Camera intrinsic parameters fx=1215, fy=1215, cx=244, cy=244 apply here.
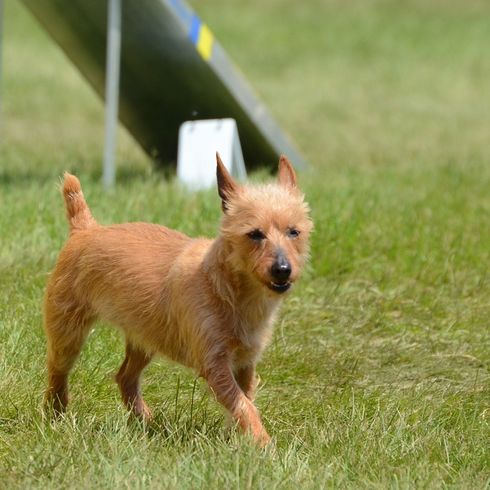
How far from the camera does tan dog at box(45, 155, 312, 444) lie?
439 centimetres

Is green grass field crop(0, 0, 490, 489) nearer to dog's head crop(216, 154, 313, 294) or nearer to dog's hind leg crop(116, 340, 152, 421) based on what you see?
dog's hind leg crop(116, 340, 152, 421)

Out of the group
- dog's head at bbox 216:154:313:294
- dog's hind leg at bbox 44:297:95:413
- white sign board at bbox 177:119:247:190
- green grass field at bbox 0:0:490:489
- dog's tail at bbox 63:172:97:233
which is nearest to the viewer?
green grass field at bbox 0:0:490:489

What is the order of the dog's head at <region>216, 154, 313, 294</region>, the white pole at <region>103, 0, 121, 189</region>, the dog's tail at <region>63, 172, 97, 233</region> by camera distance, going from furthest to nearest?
the white pole at <region>103, 0, 121, 189</region> < the dog's tail at <region>63, 172, 97, 233</region> < the dog's head at <region>216, 154, 313, 294</region>

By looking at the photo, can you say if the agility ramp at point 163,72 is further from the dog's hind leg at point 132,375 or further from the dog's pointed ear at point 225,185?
the dog's pointed ear at point 225,185

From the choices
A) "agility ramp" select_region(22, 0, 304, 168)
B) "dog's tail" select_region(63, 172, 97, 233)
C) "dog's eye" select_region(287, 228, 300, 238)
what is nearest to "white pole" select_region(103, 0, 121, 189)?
"agility ramp" select_region(22, 0, 304, 168)

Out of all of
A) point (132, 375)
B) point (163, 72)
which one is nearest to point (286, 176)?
point (132, 375)

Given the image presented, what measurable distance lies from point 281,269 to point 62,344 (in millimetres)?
1179

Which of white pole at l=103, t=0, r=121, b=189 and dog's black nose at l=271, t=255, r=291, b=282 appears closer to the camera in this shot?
dog's black nose at l=271, t=255, r=291, b=282

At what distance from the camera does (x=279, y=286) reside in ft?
14.1

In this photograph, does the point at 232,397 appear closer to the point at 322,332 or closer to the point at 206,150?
the point at 322,332

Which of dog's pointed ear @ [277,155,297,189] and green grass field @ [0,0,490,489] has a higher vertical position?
dog's pointed ear @ [277,155,297,189]

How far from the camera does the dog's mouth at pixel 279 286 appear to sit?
431 cm

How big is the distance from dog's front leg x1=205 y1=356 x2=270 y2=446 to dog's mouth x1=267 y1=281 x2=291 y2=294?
340 mm

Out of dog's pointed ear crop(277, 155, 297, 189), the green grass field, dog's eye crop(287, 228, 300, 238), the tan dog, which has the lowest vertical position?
the green grass field
